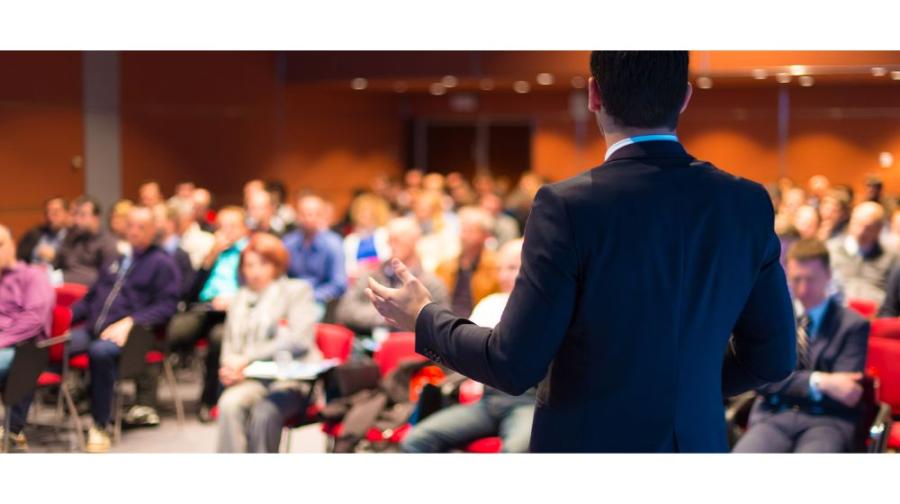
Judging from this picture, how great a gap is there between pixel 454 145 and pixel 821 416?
1607 cm

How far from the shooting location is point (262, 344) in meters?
5.91

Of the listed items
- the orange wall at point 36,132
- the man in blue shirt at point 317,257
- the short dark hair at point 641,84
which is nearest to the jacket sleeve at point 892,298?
the man in blue shirt at point 317,257

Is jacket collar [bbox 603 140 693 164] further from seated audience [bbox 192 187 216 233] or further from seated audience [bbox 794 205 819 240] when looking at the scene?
seated audience [bbox 192 187 216 233]

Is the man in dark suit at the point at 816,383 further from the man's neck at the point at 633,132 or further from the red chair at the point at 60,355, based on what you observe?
the red chair at the point at 60,355

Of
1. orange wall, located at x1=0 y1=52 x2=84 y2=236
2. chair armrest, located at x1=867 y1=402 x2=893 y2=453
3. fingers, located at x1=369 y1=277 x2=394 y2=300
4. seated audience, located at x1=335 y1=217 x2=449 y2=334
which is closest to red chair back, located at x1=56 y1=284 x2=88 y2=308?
seated audience, located at x1=335 y1=217 x2=449 y2=334

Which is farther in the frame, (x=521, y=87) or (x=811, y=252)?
(x=521, y=87)

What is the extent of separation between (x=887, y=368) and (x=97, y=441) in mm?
4640

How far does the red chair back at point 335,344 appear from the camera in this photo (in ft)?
19.1

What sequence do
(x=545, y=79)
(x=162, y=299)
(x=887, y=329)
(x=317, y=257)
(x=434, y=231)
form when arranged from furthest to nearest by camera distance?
(x=545, y=79)
(x=434, y=231)
(x=317, y=257)
(x=162, y=299)
(x=887, y=329)

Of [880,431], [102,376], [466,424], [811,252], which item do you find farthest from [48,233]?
[880,431]

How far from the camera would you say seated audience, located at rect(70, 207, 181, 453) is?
6.95 metres

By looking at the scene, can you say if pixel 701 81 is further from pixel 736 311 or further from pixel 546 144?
pixel 736 311

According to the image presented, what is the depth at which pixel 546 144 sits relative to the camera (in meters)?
19.2

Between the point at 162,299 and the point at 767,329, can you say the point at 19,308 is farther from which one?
the point at 767,329
